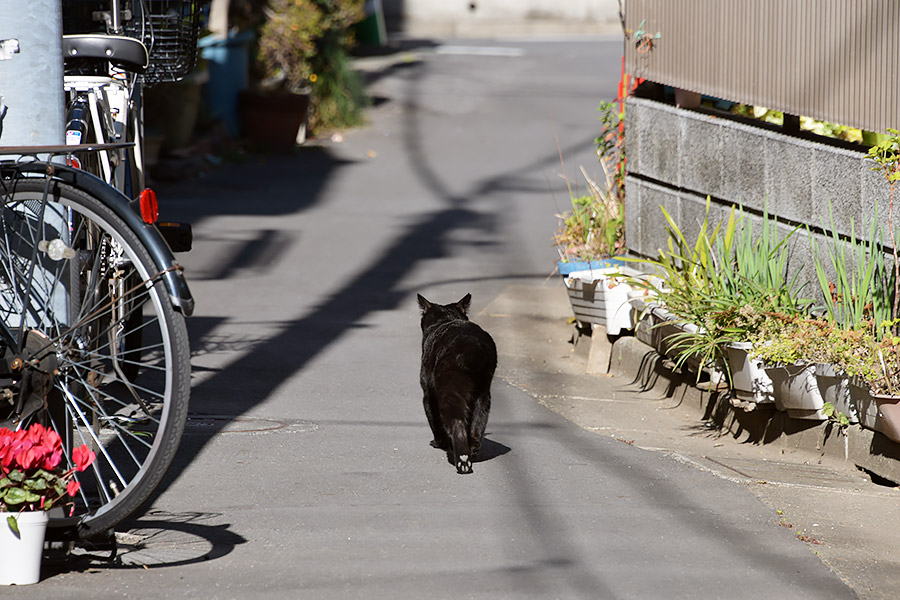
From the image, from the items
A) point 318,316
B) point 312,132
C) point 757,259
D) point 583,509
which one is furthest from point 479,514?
point 312,132

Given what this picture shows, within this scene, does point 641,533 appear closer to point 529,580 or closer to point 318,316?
point 529,580

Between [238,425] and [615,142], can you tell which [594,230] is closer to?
[615,142]

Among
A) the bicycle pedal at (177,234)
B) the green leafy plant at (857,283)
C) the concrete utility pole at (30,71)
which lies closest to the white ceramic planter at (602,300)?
the green leafy plant at (857,283)

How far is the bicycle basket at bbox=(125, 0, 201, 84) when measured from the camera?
6188 millimetres

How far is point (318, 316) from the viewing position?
8.16 meters

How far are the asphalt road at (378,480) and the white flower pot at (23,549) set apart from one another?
0.25ft

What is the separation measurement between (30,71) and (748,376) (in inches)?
136

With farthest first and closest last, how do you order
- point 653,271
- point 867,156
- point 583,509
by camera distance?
point 653,271 < point 867,156 < point 583,509

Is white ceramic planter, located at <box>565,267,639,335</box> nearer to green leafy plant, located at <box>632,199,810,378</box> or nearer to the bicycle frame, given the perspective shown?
green leafy plant, located at <box>632,199,810,378</box>

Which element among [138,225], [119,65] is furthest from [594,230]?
[138,225]

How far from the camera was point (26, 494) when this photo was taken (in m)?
3.40

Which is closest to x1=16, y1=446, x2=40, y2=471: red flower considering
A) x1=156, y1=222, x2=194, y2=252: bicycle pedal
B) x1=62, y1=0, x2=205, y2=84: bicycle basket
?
x1=156, y1=222, x2=194, y2=252: bicycle pedal

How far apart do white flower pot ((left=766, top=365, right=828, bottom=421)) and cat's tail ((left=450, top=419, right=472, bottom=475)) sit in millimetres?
1538

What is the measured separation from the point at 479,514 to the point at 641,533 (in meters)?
0.61
